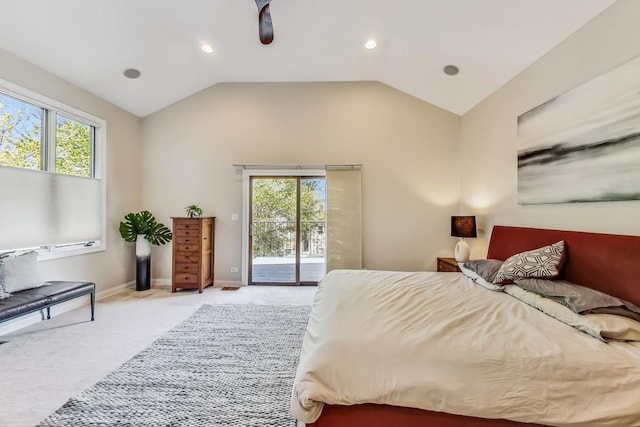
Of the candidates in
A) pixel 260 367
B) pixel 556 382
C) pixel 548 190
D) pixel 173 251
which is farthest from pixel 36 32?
pixel 548 190

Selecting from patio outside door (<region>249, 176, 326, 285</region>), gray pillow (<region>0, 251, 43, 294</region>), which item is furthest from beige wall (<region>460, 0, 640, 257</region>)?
gray pillow (<region>0, 251, 43, 294</region>)

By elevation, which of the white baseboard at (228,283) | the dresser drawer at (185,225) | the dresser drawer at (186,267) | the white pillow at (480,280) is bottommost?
the white baseboard at (228,283)

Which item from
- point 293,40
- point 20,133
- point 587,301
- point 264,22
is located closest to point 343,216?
point 293,40

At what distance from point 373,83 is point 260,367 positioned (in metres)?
4.45

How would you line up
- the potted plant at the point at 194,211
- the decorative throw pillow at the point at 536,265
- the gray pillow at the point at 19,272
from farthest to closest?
the potted plant at the point at 194,211
the gray pillow at the point at 19,272
the decorative throw pillow at the point at 536,265

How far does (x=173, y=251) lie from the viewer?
4.36 metres

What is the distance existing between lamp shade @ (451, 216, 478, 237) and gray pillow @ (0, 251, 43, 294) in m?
5.14

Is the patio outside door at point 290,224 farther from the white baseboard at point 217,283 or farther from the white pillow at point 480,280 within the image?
the white pillow at point 480,280

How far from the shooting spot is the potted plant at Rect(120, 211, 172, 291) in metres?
4.27

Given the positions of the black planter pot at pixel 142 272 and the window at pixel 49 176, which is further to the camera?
the black planter pot at pixel 142 272

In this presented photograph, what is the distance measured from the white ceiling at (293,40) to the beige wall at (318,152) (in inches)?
14.0

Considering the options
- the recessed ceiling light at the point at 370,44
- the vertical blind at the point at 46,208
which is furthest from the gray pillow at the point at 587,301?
the vertical blind at the point at 46,208

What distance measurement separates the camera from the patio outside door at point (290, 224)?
4.84 m

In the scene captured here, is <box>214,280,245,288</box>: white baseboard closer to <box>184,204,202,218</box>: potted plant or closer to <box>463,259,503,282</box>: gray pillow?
<box>184,204,202,218</box>: potted plant
